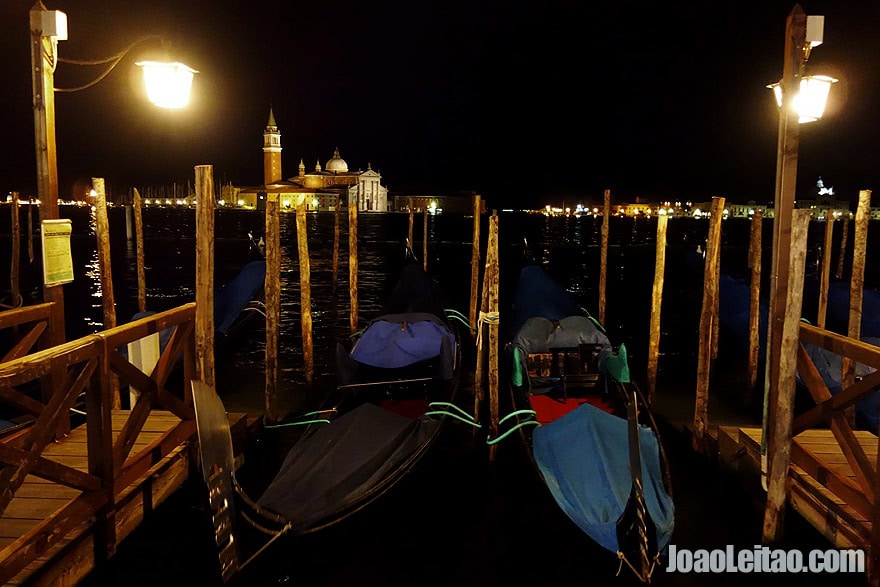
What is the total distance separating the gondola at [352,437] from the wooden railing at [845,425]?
247cm

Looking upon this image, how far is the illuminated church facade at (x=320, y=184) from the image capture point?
6919 centimetres

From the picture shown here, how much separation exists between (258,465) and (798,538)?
4.09 m

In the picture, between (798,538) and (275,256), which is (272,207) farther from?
(798,538)

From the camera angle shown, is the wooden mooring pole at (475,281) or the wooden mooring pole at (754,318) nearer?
the wooden mooring pole at (754,318)

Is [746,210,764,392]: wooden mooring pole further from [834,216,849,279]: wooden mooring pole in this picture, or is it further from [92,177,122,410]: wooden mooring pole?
[92,177,122,410]: wooden mooring pole

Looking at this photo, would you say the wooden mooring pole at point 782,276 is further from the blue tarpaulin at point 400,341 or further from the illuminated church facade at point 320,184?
the illuminated church facade at point 320,184

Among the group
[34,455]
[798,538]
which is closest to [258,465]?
[34,455]

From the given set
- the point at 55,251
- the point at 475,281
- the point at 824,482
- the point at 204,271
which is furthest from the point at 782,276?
the point at 475,281

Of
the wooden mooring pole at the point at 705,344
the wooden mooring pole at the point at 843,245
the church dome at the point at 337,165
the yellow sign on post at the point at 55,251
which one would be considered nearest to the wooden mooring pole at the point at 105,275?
the yellow sign on post at the point at 55,251

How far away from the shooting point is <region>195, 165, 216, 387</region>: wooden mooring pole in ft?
14.1

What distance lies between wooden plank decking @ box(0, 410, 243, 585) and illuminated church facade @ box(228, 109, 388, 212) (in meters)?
64.7

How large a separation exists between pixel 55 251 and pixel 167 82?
4.24ft

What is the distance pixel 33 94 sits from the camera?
142 inches

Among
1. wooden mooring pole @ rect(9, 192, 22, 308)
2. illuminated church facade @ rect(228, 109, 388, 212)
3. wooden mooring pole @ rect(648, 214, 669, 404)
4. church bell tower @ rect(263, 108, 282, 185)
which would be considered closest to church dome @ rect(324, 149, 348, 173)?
illuminated church facade @ rect(228, 109, 388, 212)
